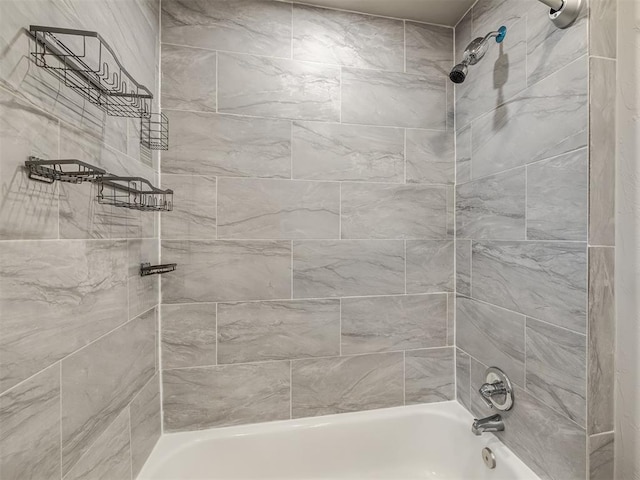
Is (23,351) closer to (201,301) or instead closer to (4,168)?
(4,168)

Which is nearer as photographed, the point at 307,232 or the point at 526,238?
the point at 526,238

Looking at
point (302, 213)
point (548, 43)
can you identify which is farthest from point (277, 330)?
point (548, 43)

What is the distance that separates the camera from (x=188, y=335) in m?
1.38

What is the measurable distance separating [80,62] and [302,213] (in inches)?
36.9

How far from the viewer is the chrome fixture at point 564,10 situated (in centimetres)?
95

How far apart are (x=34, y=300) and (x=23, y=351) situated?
0.10 meters

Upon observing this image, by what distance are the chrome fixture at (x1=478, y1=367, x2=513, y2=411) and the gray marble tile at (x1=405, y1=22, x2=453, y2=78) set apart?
1.47 meters

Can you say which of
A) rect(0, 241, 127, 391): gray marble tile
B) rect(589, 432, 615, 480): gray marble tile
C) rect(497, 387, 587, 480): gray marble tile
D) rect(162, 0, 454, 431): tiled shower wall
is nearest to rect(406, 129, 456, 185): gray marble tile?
rect(162, 0, 454, 431): tiled shower wall

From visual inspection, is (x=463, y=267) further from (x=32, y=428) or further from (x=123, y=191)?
(x=32, y=428)

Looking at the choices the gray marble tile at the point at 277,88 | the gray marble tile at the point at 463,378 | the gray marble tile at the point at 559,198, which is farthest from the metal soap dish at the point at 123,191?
the gray marble tile at the point at 463,378

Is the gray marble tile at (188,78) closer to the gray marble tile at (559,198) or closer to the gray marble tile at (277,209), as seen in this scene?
the gray marble tile at (277,209)

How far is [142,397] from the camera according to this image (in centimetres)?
119

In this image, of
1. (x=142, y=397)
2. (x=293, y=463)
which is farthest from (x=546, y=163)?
(x=142, y=397)

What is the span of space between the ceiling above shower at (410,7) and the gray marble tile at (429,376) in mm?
1711
